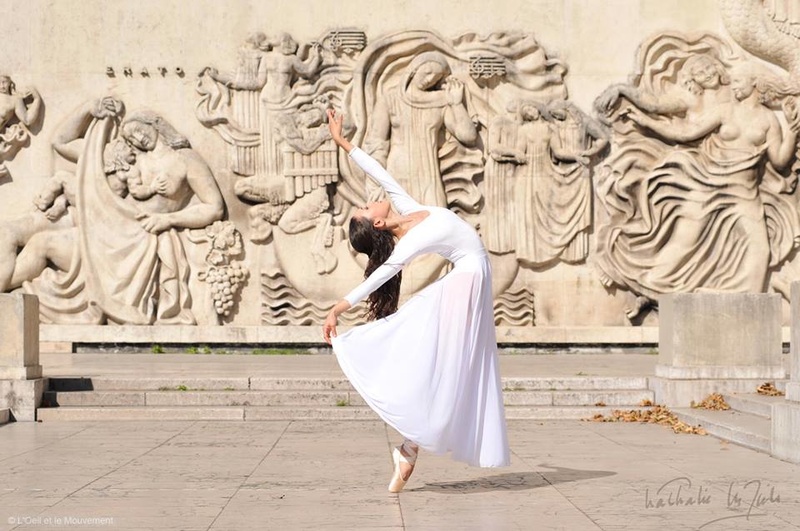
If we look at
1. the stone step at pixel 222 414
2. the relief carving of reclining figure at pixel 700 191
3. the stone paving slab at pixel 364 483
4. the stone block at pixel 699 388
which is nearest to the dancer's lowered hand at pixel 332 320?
the stone paving slab at pixel 364 483

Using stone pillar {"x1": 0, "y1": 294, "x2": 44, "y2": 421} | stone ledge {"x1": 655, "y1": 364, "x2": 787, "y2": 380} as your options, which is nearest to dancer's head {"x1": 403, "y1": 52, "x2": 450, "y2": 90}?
stone ledge {"x1": 655, "y1": 364, "x2": 787, "y2": 380}

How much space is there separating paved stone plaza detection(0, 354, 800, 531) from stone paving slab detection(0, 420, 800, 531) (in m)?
0.01

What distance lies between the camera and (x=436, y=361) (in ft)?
17.5

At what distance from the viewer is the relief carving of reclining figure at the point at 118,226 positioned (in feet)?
41.9

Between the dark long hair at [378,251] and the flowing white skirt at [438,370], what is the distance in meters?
0.14

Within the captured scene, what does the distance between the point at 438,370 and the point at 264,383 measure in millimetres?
4246

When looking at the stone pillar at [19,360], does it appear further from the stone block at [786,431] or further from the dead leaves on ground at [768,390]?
the dead leaves on ground at [768,390]

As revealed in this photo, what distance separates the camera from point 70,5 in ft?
43.3

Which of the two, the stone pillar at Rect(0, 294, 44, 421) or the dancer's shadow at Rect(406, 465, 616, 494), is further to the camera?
the stone pillar at Rect(0, 294, 44, 421)

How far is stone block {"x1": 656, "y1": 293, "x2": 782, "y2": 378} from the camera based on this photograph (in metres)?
8.95

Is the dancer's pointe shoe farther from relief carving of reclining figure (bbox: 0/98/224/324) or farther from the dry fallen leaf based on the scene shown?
relief carving of reclining figure (bbox: 0/98/224/324)

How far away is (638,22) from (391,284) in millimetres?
8723

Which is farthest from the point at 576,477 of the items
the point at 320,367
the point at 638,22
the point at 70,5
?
the point at 70,5
